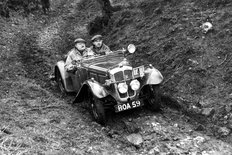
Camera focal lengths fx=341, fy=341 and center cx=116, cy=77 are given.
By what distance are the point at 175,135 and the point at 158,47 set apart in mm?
4507

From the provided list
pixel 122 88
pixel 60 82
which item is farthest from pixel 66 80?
pixel 122 88

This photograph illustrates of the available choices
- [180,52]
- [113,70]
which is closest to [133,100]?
[113,70]

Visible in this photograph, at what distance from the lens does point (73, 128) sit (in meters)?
7.64

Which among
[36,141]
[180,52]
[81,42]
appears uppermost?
[81,42]

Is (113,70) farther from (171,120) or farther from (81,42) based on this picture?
(81,42)

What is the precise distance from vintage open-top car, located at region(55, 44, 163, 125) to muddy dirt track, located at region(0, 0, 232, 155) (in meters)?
0.38

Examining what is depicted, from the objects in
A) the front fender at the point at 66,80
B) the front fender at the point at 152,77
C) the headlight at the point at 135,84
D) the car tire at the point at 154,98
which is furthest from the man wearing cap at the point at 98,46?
the headlight at the point at 135,84

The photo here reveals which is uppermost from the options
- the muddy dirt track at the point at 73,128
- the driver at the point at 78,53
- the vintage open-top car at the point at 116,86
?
the driver at the point at 78,53

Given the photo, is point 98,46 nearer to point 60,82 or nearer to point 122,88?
point 60,82

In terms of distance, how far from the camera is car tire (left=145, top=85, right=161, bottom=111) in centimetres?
820

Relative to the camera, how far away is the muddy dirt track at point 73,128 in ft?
21.0

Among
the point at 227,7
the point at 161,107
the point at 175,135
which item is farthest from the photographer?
the point at 227,7

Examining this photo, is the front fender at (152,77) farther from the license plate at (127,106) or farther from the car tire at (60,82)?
the car tire at (60,82)

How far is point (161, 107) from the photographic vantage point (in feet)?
28.0
